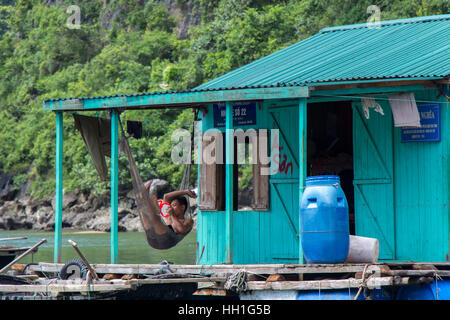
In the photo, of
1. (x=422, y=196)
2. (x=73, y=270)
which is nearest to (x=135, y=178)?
(x=73, y=270)

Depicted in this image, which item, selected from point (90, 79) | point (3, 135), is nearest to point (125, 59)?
point (90, 79)

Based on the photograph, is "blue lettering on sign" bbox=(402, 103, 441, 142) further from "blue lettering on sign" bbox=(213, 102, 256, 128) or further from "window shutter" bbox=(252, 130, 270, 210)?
"blue lettering on sign" bbox=(213, 102, 256, 128)

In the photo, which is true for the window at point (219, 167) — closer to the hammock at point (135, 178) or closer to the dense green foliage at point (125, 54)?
the hammock at point (135, 178)

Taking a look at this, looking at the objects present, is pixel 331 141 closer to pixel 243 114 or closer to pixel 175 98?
pixel 243 114

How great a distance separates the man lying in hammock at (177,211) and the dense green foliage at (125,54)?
23738 mm

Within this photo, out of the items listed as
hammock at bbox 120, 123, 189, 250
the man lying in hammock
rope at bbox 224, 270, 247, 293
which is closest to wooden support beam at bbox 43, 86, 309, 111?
hammock at bbox 120, 123, 189, 250

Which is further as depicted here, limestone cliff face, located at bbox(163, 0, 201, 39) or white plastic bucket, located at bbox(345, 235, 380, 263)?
limestone cliff face, located at bbox(163, 0, 201, 39)

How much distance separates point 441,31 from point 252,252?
5.11 meters

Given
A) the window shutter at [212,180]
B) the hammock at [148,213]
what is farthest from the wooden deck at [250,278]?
the window shutter at [212,180]

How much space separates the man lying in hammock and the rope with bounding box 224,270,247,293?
305cm

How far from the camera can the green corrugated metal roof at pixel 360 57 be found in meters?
11.5

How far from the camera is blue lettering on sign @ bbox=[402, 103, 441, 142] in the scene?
1127 centimetres

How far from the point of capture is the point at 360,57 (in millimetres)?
13062

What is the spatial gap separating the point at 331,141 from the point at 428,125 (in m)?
3.11
